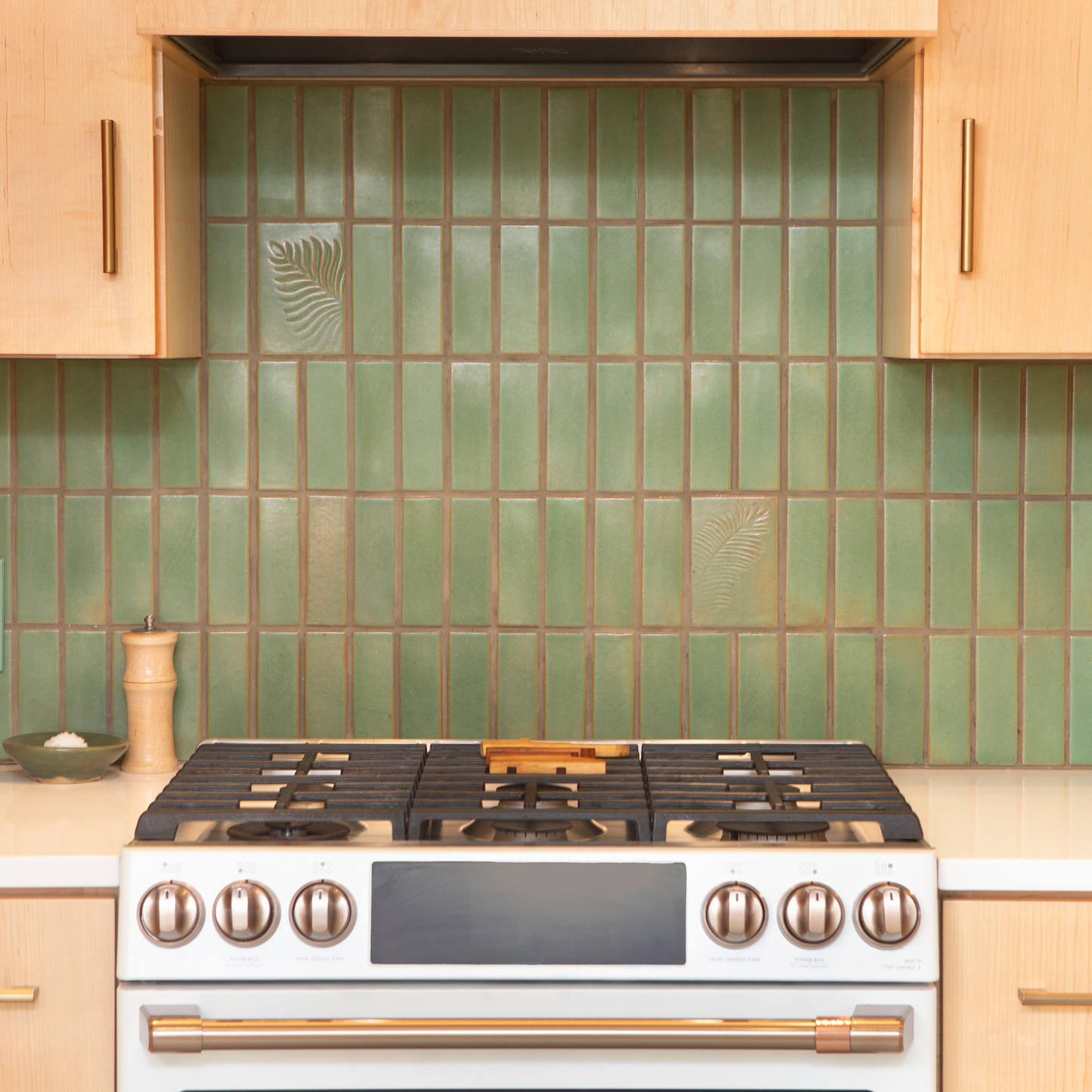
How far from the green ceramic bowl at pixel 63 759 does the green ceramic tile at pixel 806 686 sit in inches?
39.7

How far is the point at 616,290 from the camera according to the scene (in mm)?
1962

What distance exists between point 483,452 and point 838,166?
690mm

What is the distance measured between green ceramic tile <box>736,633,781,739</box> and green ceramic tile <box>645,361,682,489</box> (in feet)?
0.90

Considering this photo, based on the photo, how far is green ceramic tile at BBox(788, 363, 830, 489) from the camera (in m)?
1.97

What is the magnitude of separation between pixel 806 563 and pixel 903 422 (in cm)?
26

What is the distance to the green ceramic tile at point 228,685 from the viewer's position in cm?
200

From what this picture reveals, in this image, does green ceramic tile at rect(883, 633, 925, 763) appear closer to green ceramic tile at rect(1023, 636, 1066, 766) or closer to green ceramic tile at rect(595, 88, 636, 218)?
green ceramic tile at rect(1023, 636, 1066, 766)

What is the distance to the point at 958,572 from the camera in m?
1.98

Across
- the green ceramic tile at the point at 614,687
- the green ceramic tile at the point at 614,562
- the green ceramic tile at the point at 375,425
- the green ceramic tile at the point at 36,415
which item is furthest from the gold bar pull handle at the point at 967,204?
the green ceramic tile at the point at 36,415

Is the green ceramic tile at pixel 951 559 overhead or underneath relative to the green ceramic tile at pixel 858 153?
underneath

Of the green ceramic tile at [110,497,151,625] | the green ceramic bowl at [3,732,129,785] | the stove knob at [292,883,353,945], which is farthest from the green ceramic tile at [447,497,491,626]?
the stove knob at [292,883,353,945]

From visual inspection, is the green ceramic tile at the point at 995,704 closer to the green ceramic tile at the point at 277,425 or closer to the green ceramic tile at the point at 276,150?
the green ceramic tile at the point at 277,425

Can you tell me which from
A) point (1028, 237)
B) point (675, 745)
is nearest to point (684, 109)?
point (1028, 237)

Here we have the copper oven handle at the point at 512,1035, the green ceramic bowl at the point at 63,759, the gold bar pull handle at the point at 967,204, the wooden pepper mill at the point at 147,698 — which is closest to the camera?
the copper oven handle at the point at 512,1035
